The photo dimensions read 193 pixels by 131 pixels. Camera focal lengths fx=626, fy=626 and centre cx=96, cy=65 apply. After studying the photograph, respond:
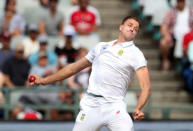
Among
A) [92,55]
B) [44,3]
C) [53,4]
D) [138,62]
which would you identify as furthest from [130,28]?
[44,3]

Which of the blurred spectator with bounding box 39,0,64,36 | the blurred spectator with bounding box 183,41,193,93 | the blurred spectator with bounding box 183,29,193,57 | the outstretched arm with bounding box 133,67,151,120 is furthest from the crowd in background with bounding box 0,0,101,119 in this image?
the outstretched arm with bounding box 133,67,151,120

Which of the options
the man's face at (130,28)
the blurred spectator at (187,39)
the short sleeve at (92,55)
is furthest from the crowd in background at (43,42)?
the man's face at (130,28)

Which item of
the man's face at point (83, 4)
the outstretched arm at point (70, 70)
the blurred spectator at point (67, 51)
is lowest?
the blurred spectator at point (67, 51)

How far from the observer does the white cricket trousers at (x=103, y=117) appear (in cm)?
650

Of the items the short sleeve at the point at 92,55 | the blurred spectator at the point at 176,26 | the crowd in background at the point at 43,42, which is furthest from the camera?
the blurred spectator at the point at 176,26

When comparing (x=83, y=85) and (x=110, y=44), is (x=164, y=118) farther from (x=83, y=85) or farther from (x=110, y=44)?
(x=110, y=44)

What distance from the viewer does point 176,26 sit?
42.0ft

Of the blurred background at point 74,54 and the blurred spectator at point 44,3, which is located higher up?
the blurred spectator at point 44,3

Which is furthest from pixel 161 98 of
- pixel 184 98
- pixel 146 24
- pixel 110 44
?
pixel 110 44

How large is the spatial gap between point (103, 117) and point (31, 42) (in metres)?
6.06

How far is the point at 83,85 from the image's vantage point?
1145 centimetres

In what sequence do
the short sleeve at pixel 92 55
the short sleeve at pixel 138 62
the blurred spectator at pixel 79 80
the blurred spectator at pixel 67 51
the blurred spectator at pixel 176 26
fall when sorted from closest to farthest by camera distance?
the short sleeve at pixel 138 62
the short sleeve at pixel 92 55
the blurred spectator at pixel 79 80
the blurred spectator at pixel 67 51
the blurred spectator at pixel 176 26

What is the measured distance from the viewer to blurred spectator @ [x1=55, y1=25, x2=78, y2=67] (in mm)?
11883

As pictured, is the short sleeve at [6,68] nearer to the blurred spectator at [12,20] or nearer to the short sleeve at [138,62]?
the blurred spectator at [12,20]
